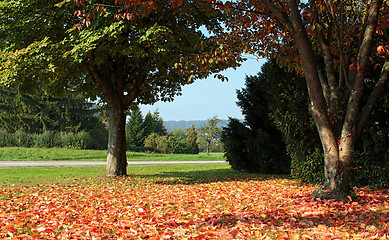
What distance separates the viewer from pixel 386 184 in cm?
775

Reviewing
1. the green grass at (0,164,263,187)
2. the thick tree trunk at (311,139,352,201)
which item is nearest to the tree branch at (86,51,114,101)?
the green grass at (0,164,263,187)

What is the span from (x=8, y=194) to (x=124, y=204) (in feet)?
11.9

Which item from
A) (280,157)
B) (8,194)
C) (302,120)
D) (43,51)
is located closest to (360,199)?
(302,120)

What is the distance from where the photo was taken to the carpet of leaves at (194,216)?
4262 millimetres

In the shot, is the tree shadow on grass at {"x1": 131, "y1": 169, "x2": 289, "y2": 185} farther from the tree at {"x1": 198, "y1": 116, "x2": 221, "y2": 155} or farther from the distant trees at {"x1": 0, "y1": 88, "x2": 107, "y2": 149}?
the tree at {"x1": 198, "y1": 116, "x2": 221, "y2": 155}

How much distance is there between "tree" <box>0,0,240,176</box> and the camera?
9398mm

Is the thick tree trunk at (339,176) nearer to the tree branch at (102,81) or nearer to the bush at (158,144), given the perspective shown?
the tree branch at (102,81)

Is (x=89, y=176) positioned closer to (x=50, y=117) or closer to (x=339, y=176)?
(x=339, y=176)

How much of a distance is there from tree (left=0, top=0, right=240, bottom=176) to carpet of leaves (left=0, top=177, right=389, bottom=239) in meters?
3.43

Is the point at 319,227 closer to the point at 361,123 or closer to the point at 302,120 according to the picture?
the point at 361,123

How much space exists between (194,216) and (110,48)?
714 cm

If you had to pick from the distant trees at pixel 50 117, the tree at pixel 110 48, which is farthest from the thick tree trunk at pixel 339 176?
the distant trees at pixel 50 117

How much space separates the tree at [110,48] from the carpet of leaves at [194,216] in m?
3.43

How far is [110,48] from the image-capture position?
10.6m
